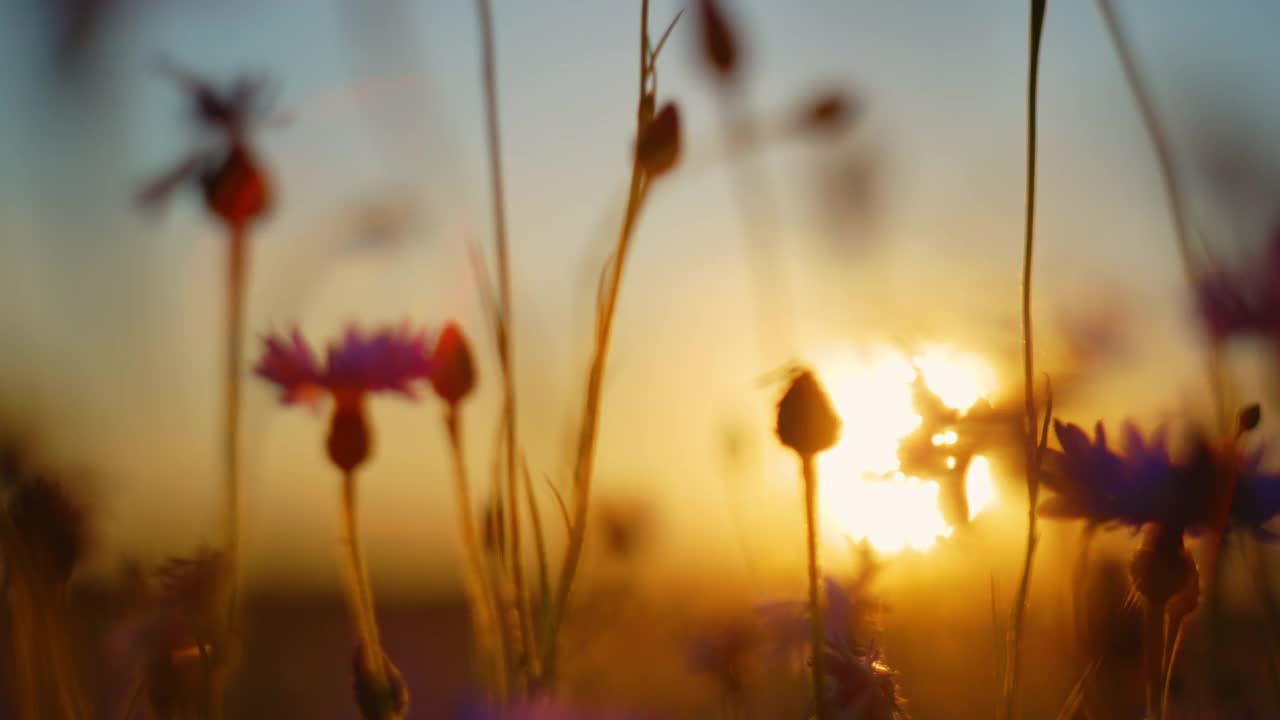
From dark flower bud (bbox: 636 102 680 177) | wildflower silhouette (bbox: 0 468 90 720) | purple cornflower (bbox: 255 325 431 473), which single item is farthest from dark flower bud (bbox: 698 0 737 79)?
wildflower silhouette (bbox: 0 468 90 720)

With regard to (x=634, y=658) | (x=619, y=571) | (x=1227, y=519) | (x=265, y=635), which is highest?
(x=1227, y=519)

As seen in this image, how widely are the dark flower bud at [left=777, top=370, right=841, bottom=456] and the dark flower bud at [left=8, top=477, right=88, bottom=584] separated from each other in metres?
0.38

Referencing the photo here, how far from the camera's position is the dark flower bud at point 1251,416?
513 mm

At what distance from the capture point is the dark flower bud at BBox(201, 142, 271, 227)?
661 millimetres

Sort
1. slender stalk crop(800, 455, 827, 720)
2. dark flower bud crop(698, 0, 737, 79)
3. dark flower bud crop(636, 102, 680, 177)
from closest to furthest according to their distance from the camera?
slender stalk crop(800, 455, 827, 720) → dark flower bud crop(636, 102, 680, 177) → dark flower bud crop(698, 0, 737, 79)

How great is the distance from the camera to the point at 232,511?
557 mm

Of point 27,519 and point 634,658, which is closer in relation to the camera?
point 27,519

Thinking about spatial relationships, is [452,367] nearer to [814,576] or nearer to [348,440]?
[348,440]

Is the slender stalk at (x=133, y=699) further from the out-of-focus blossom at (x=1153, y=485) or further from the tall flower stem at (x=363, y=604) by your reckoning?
the out-of-focus blossom at (x=1153, y=485)

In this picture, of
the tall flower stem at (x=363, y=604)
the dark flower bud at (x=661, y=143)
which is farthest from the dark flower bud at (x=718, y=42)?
the tall flower stem at (x=363, y=604)

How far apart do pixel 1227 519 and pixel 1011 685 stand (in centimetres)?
15

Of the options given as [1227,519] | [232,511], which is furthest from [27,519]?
[1227,519]

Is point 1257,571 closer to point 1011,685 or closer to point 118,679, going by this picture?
point 1011,685

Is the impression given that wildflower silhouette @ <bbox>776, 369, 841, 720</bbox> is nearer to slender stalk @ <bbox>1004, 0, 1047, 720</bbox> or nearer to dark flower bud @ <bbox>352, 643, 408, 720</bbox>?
slender stalk @ <bbox>1004, 0, 1047, 720</bbox>
